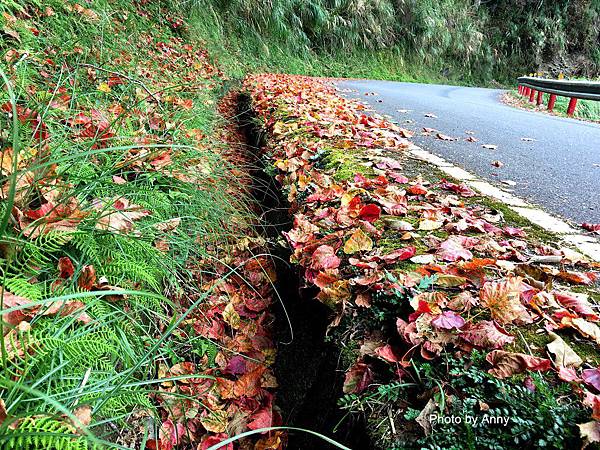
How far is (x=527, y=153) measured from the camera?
339 cm

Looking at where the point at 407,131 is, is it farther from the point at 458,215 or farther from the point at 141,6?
the point at 141,6

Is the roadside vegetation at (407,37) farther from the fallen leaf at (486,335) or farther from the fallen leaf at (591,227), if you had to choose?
the fallen leaf at (486,335)

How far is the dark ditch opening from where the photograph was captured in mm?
1208

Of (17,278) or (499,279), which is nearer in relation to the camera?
(17,278)

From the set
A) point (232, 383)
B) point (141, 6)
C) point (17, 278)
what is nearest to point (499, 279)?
point (232, 383)

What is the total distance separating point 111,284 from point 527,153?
3.25 metres

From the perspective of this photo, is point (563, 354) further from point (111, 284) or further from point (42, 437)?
point (111, 284)

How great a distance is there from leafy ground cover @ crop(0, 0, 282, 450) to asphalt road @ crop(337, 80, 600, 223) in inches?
62.3

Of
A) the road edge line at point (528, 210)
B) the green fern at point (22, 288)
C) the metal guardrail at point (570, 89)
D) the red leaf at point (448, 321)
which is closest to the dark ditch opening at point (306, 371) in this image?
the red leaf at point (448, 321)

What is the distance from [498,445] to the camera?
2.82 ft

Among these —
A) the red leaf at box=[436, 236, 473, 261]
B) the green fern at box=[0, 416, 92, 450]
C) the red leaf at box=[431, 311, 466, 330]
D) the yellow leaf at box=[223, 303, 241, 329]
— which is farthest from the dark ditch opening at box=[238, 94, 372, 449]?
the green fern at box=[0, 416, 92, 450]

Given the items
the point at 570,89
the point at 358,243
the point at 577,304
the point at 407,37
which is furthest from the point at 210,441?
the point at 407,37

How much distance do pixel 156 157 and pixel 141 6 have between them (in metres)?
5.39

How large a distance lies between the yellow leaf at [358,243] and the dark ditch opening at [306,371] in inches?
8.5
